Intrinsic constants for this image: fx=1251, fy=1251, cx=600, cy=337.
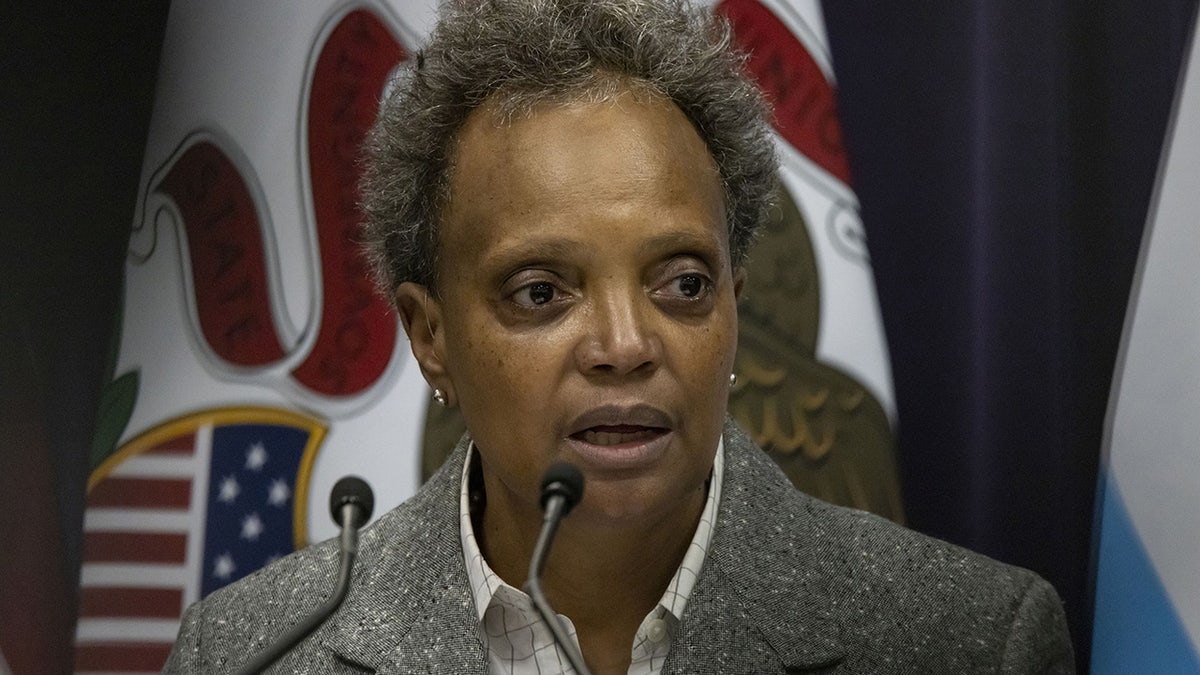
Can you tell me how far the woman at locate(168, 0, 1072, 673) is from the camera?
55.7 inches

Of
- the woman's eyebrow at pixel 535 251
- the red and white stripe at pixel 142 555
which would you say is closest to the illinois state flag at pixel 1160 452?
the woman's eyebrow at pixel 535 251

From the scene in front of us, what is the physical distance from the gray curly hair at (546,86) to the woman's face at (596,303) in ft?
0.14

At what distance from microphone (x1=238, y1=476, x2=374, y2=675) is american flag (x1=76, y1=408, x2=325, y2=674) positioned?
88 cm

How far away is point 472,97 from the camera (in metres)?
1.54

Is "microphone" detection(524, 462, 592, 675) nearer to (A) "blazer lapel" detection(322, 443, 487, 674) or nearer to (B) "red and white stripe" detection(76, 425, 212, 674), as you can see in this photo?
(A) "blazer lapel" detection(322, 443, 487, 674)

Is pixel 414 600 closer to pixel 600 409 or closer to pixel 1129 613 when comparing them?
pixel 600 409

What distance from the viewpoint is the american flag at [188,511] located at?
2053mm

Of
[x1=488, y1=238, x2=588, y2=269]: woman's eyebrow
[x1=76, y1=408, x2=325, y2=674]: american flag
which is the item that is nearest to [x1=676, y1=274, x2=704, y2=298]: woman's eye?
[x1=488, y1=238, x2=588, y2=269]: woman's eyebrow

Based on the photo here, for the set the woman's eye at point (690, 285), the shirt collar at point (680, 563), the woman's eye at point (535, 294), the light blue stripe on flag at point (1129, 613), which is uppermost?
the woman's eye at point (535, 294)

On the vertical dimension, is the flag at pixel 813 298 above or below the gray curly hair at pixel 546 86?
below

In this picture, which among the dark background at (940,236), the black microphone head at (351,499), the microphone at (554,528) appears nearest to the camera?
the microphone at (554,528)

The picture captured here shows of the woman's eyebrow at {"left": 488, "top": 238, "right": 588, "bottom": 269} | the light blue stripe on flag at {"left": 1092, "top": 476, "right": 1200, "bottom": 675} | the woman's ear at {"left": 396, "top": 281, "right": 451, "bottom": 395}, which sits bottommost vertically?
the light blue stripe on flag at {"left": 1092, "top": 476, "right": 1200, "bottom": 675}

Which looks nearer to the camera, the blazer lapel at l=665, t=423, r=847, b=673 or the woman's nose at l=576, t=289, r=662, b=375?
the woman's nose at l=576, t=289, r=662, b=375

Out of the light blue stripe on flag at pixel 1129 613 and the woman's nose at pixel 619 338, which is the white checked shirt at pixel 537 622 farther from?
Answer: the light blue stripe on flag at pixel 1129 613
